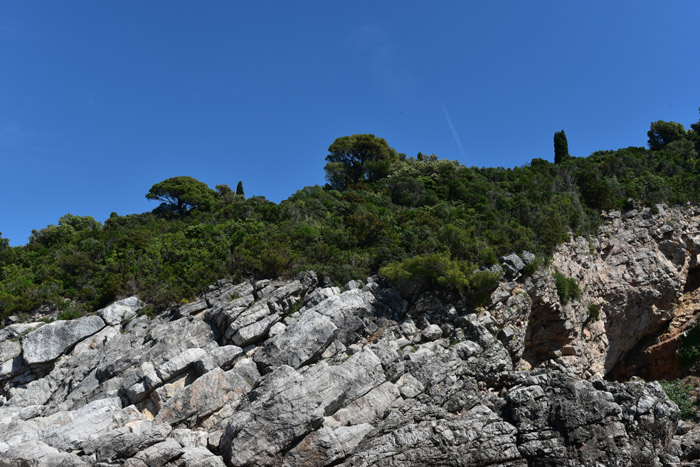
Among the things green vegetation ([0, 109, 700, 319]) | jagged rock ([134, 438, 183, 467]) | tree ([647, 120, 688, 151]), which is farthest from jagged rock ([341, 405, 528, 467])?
tree ([647, 120, 688, 151])

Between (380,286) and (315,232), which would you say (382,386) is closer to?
(380,286)

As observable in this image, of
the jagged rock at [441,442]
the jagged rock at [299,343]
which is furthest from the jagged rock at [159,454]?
the jagged rock at [441,442]

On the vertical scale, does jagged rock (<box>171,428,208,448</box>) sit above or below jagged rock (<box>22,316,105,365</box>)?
below

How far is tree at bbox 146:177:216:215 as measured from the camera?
40.8 m

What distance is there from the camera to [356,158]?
49500mm

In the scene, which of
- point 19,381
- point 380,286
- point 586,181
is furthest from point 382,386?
point 586,181

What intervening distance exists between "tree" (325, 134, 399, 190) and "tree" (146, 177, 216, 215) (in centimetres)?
1273

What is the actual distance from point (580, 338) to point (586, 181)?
13347mm

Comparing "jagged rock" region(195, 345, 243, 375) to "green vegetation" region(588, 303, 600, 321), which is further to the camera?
"green vegetation" region(588, 303, 600, 321)

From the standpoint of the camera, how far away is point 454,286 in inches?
745

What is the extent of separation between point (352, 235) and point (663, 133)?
45.2 m

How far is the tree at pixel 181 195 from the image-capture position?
4075 centimetres

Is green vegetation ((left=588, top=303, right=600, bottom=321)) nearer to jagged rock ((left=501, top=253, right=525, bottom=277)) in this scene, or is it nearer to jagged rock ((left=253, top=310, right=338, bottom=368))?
jagged rock ((left=501, top=253, right=525, bottom=277))

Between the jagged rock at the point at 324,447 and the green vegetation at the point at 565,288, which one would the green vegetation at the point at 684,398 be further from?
the jagged rock at the point at 324,447
